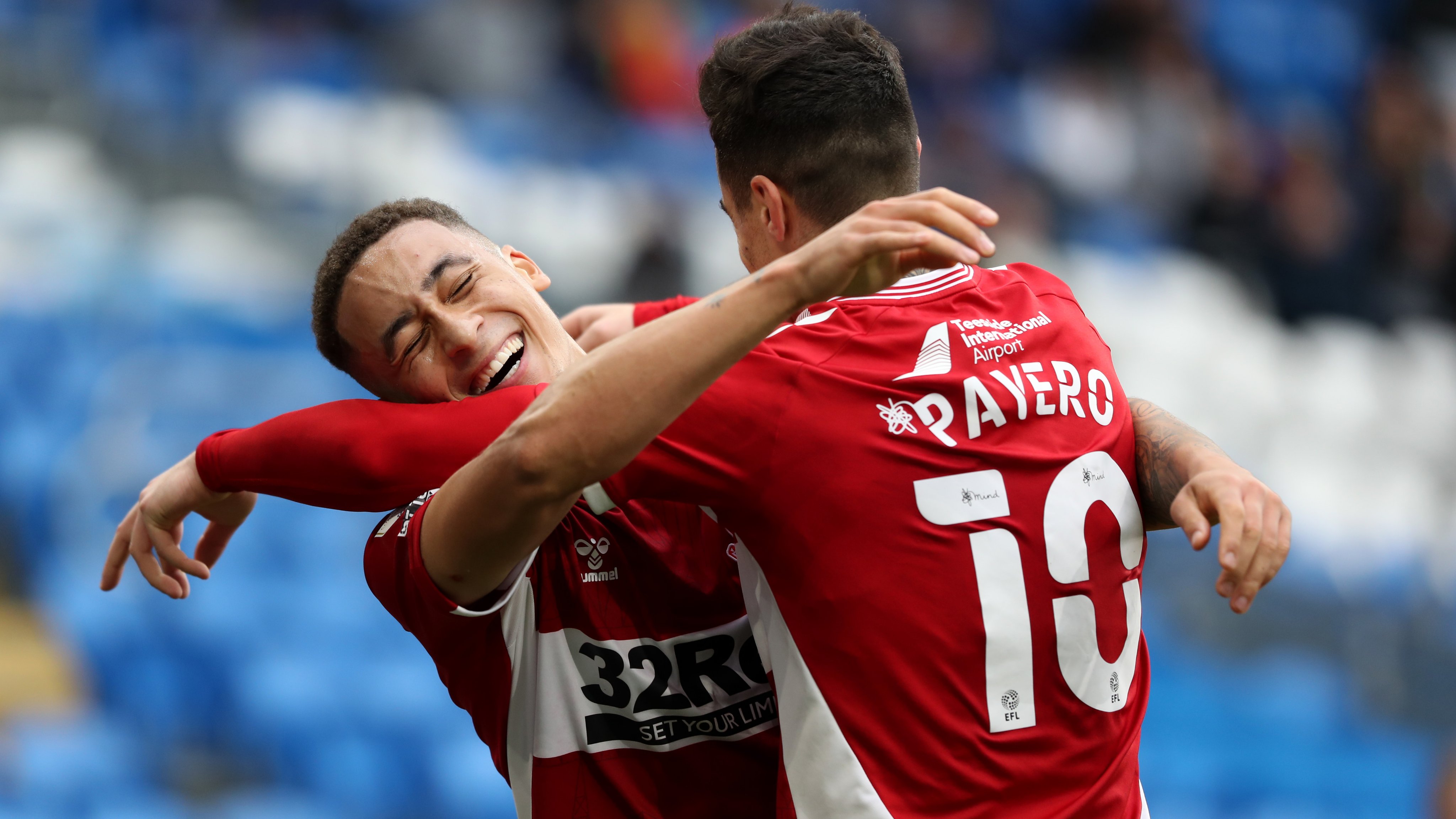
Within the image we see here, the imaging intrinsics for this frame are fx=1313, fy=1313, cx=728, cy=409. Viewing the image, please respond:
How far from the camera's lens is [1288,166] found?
10.3m

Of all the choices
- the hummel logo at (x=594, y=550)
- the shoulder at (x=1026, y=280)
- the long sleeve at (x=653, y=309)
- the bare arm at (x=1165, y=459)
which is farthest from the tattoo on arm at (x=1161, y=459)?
the long sleeve at (x=653, y=309)

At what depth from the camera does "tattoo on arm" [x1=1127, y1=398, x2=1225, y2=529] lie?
203 cm

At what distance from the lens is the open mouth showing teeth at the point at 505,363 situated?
2301mm

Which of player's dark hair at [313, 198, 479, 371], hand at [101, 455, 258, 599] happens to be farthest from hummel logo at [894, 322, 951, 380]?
hand at [101, 455, 258, 599]

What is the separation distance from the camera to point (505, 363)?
232cm

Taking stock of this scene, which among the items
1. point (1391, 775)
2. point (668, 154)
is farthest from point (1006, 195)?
point (1391, 775)

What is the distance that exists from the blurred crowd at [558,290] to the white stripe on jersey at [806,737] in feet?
11.3

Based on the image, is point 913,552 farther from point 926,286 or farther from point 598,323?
point 598,323

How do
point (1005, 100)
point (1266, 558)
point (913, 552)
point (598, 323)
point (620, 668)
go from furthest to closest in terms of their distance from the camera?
point (1005, 100) → point (598, 323) → point (620, 668) → point (913, 552) → point (1266, 558)

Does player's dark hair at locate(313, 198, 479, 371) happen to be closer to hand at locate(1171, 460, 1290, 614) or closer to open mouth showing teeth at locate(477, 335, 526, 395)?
open mouth showing teeth at locate(477, 335, 526, 395)

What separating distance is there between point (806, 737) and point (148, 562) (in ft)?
4.17

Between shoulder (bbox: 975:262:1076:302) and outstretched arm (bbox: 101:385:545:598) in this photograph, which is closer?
outstretched arm (bbox: 101:385:545:598)

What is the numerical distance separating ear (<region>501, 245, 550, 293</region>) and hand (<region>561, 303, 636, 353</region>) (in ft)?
0.62

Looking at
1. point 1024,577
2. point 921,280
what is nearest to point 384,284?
point 921,280
